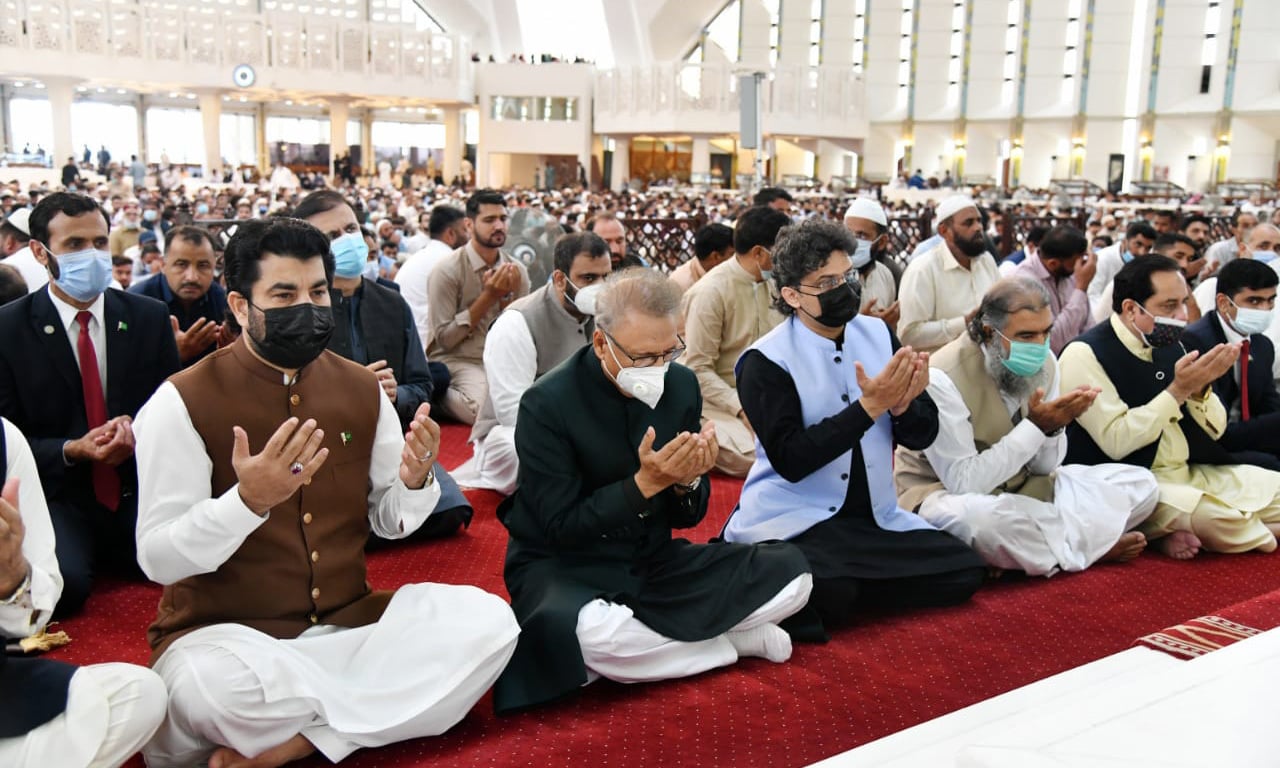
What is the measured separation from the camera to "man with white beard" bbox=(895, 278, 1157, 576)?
3203 millimetres

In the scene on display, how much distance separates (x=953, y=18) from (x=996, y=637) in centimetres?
3490

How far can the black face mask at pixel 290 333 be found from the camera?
2.20m

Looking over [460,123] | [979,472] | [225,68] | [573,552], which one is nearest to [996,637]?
[979,472]

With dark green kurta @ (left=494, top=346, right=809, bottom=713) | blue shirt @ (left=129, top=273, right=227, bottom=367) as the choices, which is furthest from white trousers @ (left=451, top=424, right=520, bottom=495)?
dark green kurta @ (left=494, top=346, right=809, bottom=713)

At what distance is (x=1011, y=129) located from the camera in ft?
111

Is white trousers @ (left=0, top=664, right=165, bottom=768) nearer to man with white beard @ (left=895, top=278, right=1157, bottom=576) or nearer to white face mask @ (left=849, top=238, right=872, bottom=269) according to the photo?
man with white beard @ (left=895, top=278, right=1157, bottom=576)

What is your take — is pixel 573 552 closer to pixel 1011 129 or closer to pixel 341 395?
pixel 341 395

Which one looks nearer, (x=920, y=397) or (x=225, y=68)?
(x=920, y=397)

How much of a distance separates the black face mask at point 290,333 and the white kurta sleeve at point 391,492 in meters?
0.22

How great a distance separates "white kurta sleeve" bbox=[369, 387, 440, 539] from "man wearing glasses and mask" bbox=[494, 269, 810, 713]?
0.31 m

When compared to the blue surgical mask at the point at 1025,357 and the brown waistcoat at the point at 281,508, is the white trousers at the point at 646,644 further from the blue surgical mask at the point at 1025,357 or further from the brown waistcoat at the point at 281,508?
the blue surgical mask at the point at 1025,357

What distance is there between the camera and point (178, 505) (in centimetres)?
212

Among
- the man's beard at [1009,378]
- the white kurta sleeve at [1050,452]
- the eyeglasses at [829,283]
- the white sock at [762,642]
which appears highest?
the eyeglasses at [829,283]

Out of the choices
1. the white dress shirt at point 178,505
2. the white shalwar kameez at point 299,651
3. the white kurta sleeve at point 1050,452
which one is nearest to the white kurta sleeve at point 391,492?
the white shalwar kameez at point 299,651
